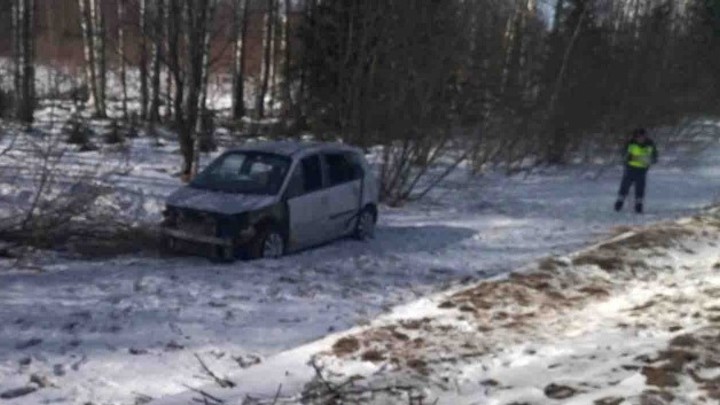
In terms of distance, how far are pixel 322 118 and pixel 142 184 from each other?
8178mm

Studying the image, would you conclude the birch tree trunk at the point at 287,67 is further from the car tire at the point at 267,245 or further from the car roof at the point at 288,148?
the car tire at the point at 267,245

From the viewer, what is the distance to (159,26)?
2186 cm

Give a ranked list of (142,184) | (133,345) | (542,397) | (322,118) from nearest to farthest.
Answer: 1. (542,397)
2. (133,345)
3. (142,184)
4. (322,118)

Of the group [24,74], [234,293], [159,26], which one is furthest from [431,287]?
[24,74]

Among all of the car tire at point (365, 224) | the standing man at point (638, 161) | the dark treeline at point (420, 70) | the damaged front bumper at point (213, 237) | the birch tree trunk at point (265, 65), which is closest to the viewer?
the damaged front bumper at point (213, 237)

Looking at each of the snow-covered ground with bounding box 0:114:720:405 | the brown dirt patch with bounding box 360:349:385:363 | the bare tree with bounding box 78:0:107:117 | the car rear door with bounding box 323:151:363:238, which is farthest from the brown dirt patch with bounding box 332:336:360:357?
the bare tree with bounding box 78:0:107:117

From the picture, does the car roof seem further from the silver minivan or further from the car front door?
the car front door

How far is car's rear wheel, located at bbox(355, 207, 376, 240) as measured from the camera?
1541 cm

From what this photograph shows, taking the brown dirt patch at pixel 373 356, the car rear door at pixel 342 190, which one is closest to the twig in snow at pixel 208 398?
the brown dirt patch at pixel 373 356

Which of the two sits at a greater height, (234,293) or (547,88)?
(547,88)

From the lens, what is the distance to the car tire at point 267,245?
42.5 feet

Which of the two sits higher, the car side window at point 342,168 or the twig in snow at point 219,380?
the car side window at point 342,168

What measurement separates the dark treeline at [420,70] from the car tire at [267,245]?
765cm

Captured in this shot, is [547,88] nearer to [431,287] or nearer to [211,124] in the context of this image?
[211,124]
